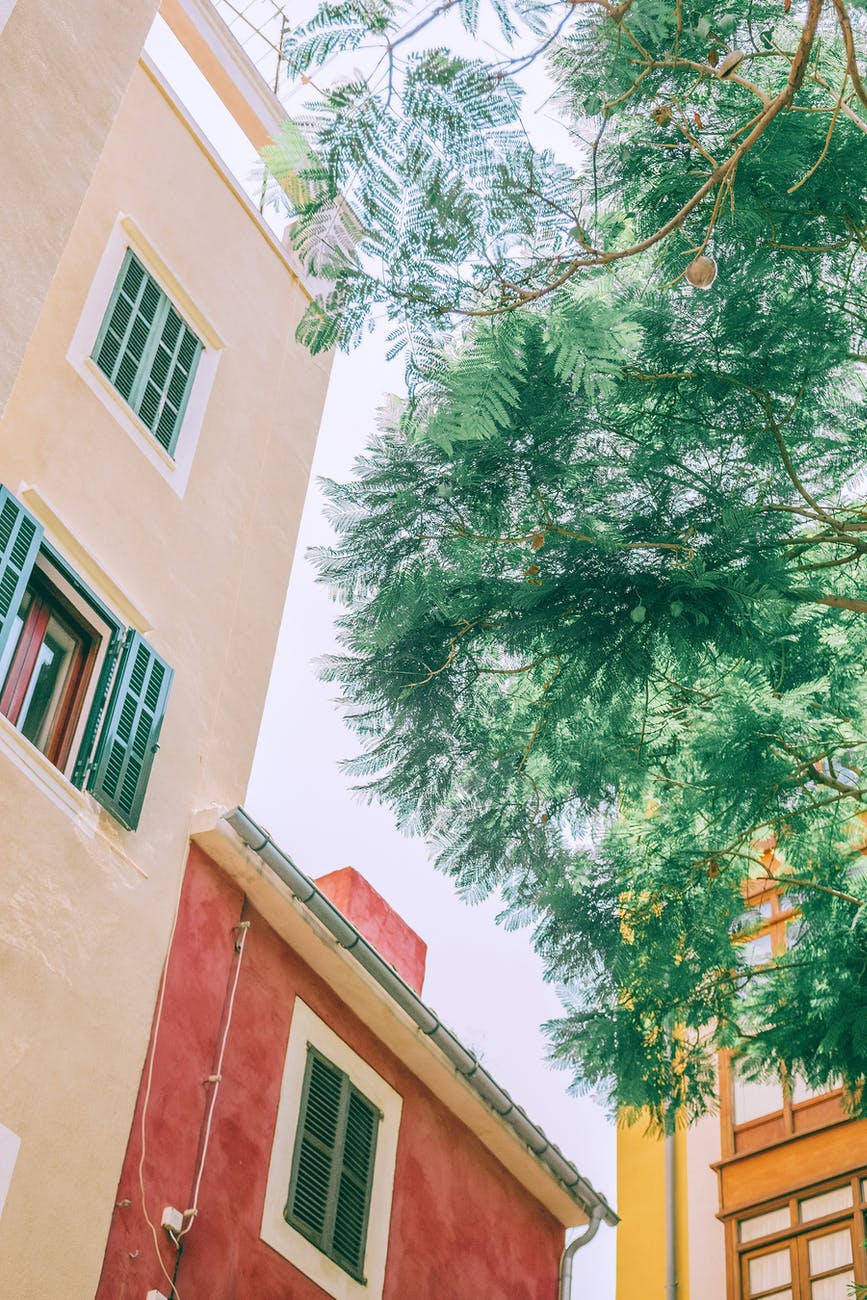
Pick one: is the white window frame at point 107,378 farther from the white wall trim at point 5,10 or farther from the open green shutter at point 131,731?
the white wall trim at point 5,10

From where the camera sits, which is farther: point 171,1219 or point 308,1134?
point 308,1134

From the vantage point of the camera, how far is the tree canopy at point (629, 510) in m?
6.35

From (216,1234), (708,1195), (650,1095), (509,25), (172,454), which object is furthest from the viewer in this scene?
(708,1195)

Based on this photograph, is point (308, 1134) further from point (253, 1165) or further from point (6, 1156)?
point (6, 1156)

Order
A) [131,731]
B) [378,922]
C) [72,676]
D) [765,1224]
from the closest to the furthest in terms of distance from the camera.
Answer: [72,676], [131,731], [378,922], [765,1224]

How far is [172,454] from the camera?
10.7 meters

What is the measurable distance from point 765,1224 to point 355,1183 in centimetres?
637

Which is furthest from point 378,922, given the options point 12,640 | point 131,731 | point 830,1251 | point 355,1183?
point 12,640

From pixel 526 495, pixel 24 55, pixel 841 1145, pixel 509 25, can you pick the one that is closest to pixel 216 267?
pixel 526 495

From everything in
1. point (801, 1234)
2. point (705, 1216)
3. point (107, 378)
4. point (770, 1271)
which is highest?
point (107, 378)

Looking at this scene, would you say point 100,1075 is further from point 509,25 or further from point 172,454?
point 509,25

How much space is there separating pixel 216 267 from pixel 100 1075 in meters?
6.66

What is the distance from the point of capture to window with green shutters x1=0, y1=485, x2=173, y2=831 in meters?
8.22

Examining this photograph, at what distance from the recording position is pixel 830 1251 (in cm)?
1424
